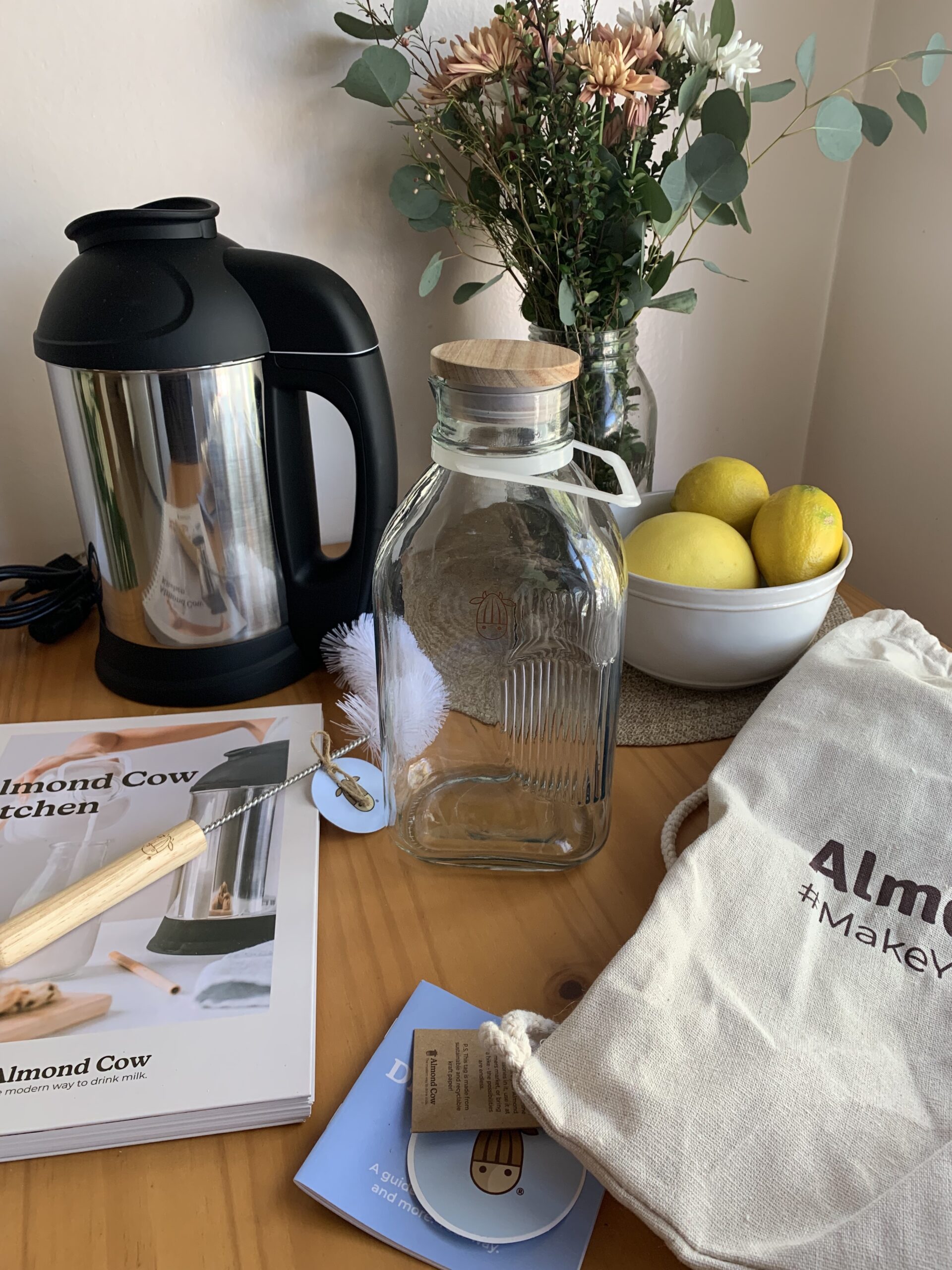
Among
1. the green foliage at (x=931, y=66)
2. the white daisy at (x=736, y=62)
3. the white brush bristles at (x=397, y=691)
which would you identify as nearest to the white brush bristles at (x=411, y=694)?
the white brush bristles at (x=397, y=691)

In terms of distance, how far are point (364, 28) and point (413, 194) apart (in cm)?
12

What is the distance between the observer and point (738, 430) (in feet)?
3.30

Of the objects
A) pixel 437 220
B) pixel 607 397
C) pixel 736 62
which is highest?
pixel 736 62

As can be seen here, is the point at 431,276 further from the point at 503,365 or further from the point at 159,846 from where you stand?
the point at 159,846

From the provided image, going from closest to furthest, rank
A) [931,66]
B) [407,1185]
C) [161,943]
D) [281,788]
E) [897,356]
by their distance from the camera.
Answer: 1. [407,1185]
2. [161,943]
3. [281,788]
4. [931,66]
5. [897,356]

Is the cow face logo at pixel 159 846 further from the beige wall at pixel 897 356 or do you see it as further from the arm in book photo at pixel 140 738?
the beige wall at pixel 897 356

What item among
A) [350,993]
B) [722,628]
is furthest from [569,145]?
[350,993]

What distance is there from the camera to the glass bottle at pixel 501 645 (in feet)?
1.54

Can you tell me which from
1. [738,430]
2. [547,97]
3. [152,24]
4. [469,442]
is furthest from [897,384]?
[152,24]

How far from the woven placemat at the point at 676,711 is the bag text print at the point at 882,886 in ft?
0.59

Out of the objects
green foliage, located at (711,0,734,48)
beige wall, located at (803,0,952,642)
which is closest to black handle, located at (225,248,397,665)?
green foliage, located at (711,0,734,48)

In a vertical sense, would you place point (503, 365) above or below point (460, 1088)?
above

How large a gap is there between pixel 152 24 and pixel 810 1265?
84cm

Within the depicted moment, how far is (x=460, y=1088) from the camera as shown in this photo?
1.28 ft
